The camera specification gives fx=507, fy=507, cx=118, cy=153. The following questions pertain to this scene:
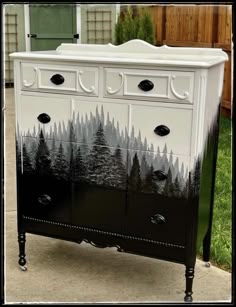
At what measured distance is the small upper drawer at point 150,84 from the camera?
2383 millimetres

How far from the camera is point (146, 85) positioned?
8.07ft

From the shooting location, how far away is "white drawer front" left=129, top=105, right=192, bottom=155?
7.99ft

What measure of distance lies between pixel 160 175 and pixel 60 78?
2.40 feet

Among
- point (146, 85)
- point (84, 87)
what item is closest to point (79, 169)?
point (84, 87)

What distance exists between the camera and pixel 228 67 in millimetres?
6145

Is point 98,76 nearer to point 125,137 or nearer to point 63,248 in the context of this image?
point 125,137

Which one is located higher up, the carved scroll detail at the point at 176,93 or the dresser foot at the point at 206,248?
the carved scroll detail at the point at 176,93

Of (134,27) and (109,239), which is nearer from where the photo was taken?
(109,239)

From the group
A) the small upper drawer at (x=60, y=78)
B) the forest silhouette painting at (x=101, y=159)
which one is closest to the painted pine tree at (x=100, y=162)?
the forest silhouette painting at (x=101, y=159)

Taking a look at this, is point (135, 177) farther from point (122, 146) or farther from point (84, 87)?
point (84, 87)

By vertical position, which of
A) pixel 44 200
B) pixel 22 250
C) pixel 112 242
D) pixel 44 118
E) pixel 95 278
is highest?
pixel 44 118

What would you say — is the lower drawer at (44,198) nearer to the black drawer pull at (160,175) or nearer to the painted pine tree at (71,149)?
the painted pine tree at (71,149)

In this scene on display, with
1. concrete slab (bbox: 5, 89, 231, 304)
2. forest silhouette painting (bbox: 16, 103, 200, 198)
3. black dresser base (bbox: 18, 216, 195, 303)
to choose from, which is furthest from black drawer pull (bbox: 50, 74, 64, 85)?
concrete slab (bbox: 5, 89, 231, 304)

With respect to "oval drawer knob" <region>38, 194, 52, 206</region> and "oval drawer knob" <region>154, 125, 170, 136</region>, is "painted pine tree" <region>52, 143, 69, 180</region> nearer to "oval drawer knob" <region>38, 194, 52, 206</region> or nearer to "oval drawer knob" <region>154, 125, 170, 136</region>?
"oval drawer knob" <region>38, 194, 52, 206</region>
